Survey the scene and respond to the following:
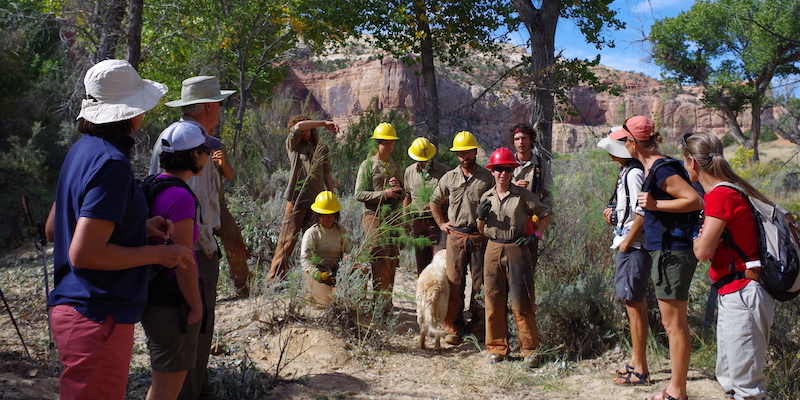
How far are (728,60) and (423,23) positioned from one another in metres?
22.0

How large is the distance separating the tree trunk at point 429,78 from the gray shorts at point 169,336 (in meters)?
10.1

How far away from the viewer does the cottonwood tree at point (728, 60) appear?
81.0ft

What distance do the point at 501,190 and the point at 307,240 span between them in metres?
1.81

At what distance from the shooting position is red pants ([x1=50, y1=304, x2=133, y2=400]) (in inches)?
83.3

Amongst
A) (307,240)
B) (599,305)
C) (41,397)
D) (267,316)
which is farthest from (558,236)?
(41,397)

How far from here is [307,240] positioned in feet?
17.6

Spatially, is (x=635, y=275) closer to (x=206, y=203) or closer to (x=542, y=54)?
(x=206, y=203)

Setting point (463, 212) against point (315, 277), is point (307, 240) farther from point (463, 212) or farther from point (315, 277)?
point (463, 212)

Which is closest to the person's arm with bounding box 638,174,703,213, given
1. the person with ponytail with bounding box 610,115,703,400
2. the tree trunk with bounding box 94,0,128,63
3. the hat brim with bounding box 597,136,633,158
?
the person with ponytail with bounding box 610,115,703,400

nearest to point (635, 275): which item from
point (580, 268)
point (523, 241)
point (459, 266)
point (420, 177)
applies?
point (523, 241)

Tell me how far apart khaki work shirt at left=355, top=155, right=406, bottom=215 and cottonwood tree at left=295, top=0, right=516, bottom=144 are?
6451mm

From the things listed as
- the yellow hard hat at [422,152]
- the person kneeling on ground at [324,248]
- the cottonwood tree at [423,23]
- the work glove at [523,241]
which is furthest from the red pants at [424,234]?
the cottonwood tree at [423,23]

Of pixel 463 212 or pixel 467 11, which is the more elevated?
pixel 467 11

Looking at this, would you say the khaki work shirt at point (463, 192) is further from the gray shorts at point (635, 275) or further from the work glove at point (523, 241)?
the gray shorts at point (635, 275)
